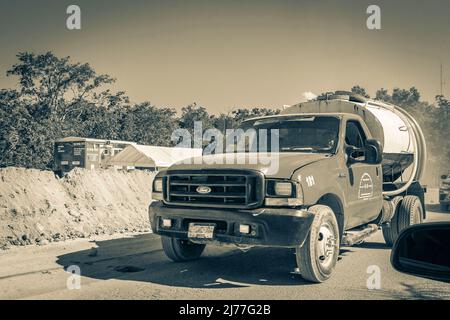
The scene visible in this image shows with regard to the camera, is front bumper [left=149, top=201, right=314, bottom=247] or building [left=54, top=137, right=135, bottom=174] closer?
front bumper [left=149, top=201, right=314, bottom=247]

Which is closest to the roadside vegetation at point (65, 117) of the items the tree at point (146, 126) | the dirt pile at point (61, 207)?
the tree at point (146, 126)

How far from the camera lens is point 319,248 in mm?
6125

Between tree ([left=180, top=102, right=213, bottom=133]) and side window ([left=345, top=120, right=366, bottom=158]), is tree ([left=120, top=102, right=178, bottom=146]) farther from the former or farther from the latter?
side window ([left=345, top=120, right=366, bottom=158])

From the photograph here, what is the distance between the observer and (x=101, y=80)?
2544 inches

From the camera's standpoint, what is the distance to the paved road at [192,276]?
559 cm

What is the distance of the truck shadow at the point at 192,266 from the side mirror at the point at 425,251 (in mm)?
3697

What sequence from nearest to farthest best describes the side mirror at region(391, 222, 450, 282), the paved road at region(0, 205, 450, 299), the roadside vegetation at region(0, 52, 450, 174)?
1. the side mirror at region(391, 222, 450, 282)
2. the paved road at region(0, 205, 450, 299)
3. the roadside vegetation at region(0, 52, 450, 174)

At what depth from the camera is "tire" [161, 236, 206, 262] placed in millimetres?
7293

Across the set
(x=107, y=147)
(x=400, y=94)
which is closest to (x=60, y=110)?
(x=107, y=147)

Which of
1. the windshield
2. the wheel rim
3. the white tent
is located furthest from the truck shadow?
the white tent

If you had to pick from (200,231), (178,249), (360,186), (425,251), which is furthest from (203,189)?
(425,251)

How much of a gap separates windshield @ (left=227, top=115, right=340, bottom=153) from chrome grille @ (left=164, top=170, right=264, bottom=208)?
1446mm
